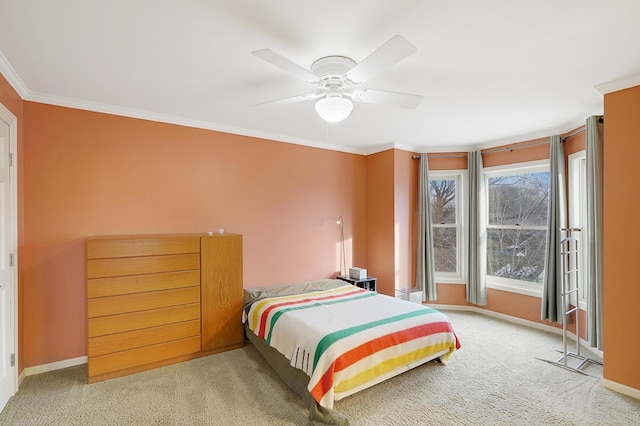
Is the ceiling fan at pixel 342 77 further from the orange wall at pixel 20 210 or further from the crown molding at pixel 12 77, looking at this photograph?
the orange wall at pixel 20 210

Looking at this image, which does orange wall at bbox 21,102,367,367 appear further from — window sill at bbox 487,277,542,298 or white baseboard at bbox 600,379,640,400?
white baseboard at bbox 600,379,640,400

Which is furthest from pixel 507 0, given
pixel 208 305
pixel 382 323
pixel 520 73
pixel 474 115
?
pixel 208 305

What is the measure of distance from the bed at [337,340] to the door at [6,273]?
180 cm

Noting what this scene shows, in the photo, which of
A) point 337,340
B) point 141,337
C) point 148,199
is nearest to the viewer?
point 337,340

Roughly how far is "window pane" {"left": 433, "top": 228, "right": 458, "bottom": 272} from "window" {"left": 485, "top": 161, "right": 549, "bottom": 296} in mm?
474

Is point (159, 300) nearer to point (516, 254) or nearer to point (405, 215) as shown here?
point (405, 215)

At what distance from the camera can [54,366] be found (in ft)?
8.88

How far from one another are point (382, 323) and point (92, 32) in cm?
283

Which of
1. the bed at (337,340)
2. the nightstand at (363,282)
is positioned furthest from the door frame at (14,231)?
the nightstand at (363,282)

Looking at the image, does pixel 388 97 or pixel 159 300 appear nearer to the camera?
pixel 388 97

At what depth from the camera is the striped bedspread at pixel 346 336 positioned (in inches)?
83.5

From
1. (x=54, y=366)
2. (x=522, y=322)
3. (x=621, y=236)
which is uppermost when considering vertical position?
(x=621, y=236)

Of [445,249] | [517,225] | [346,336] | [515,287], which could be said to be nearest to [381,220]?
[445,249]

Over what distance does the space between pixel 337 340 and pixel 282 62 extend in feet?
6.15
